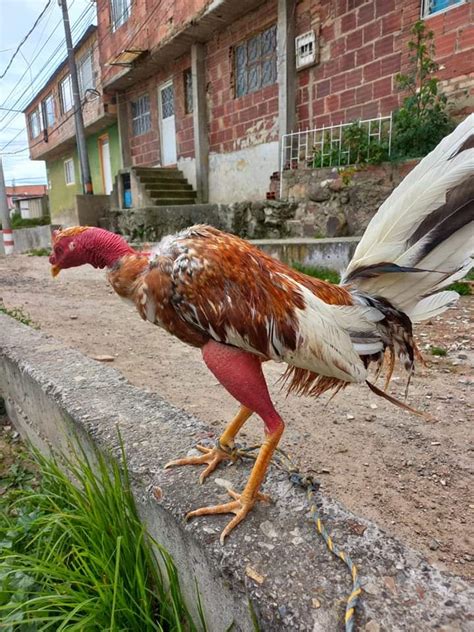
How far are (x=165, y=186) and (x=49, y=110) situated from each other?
13.8 m

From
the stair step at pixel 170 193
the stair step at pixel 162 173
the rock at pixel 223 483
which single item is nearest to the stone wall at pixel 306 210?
the stair step at pixel 170 193

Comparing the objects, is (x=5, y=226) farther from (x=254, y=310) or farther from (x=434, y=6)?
(x=254, y=310)

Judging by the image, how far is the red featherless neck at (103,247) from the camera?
58.2 inches

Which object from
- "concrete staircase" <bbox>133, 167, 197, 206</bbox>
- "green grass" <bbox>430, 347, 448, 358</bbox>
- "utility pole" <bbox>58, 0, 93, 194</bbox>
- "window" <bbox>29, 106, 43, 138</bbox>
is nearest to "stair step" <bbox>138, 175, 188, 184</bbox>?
"concrete staircase" <bbox>133, 167, 197, 206</bbox>

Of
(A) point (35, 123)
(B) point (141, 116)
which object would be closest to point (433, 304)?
(B) point (141, 116)

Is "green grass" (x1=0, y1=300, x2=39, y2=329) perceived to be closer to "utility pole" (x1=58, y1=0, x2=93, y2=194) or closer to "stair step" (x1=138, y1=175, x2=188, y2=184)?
"stair step" (x1=138, y1=175, x2=188, y2=184)

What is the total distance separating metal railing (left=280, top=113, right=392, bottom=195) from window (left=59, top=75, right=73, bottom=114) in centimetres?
1458

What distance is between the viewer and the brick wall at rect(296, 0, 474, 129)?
6.20 metres

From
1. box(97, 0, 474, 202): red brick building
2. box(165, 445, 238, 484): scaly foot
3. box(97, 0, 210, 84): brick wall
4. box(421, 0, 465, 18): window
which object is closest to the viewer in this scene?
box(165, 445, 238, 484): scaly foot

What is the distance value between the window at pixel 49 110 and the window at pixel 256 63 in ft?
48.7

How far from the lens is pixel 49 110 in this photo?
21.7m

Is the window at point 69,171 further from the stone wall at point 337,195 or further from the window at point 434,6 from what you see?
the window at point 434,6

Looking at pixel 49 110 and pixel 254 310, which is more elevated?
pixel 49 110

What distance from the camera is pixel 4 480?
8.70 ft
